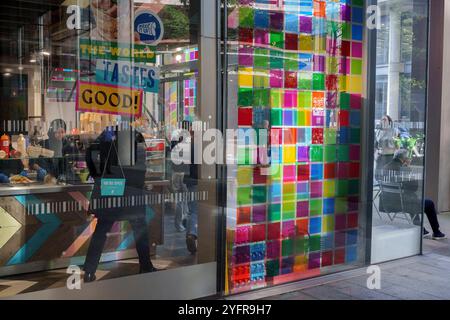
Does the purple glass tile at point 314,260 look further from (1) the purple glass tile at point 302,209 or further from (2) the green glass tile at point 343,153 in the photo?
(2) the green glass tile at point 343,153

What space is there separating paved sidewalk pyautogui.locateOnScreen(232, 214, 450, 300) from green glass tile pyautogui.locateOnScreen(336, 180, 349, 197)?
2.59 ft

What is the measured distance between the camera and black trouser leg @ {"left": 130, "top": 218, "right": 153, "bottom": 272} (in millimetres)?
4395

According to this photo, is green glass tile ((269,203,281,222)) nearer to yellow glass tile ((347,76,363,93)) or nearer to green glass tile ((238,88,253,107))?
green glass tile ((238,88,253,107))

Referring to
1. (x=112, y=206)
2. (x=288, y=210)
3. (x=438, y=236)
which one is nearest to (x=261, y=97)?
(x=288, y=210)

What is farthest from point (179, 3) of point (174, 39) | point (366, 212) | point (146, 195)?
point (366, 212)

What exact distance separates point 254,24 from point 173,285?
2367mm

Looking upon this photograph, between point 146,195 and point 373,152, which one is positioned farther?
point 373,152

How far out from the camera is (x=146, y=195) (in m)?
4.35

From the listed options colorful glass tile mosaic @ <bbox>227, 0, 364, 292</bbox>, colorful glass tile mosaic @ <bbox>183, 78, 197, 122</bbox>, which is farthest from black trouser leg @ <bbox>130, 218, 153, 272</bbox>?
colorful glass tile mosaic @ <bbox>183, 78, 197, 122</bbox>

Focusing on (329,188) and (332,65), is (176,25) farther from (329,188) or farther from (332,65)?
(329,188)

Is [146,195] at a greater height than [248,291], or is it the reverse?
[146,195]

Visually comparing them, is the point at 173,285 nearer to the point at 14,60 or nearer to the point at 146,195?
the point at 146,195

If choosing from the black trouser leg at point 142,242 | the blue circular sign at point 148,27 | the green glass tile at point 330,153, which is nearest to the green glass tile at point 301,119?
the green glass tile at point 330,153

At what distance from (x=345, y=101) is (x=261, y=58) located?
3.94 feet
